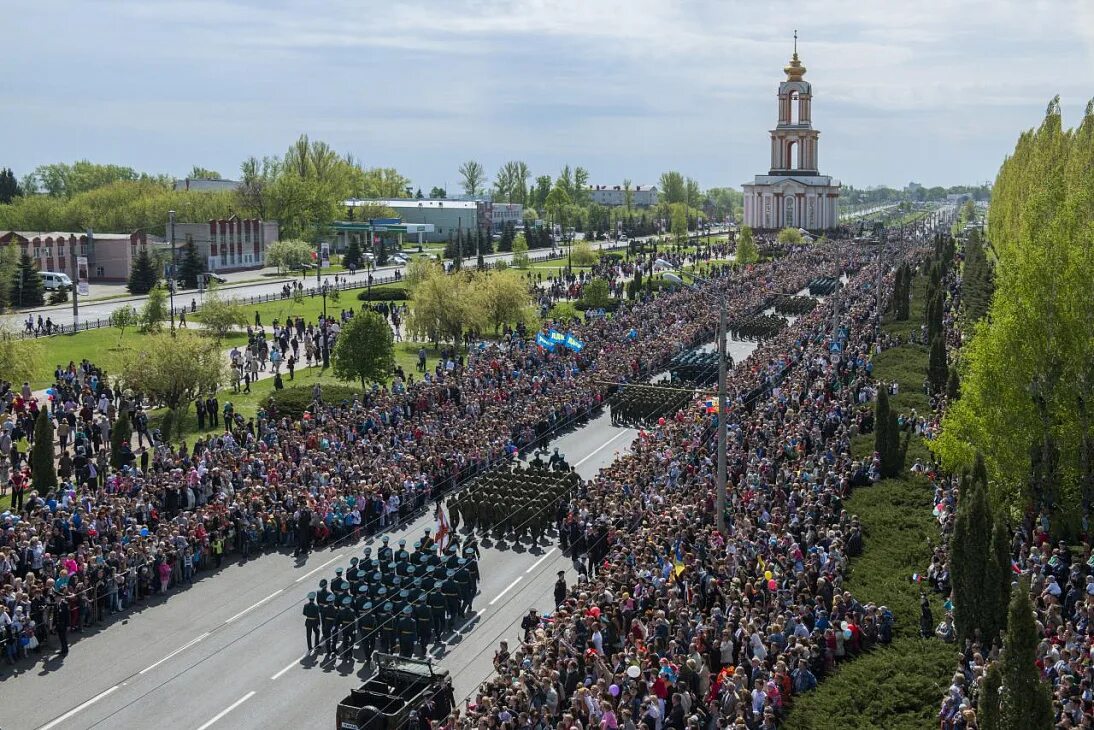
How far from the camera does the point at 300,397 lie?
38.1m

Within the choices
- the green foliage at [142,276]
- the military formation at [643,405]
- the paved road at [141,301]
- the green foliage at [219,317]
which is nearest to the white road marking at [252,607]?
the military formation at [643,405]

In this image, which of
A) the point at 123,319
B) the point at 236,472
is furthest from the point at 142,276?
the point at 236,472

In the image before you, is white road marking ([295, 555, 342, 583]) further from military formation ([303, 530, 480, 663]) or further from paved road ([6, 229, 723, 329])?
paved road ([6, 229, 723, 329])

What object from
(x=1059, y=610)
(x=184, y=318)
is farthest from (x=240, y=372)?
(x=1059, y=610)

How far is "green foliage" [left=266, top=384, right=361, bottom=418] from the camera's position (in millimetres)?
36906

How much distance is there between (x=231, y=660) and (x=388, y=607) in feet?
9.42

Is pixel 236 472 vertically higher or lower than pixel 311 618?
higher

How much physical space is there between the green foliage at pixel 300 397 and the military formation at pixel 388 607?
16277mm

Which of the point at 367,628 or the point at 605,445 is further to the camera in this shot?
the point at 605,445

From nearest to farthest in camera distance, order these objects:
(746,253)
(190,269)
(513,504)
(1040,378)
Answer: (1040,378), (513,504), (190,269), (746,253)

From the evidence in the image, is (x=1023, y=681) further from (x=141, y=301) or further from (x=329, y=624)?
(x=141, y=301)

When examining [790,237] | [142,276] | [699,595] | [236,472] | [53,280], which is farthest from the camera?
[790,237]

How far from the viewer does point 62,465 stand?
29000 millimetres

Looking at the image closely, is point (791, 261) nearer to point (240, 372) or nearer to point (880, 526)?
point (240, 372)
